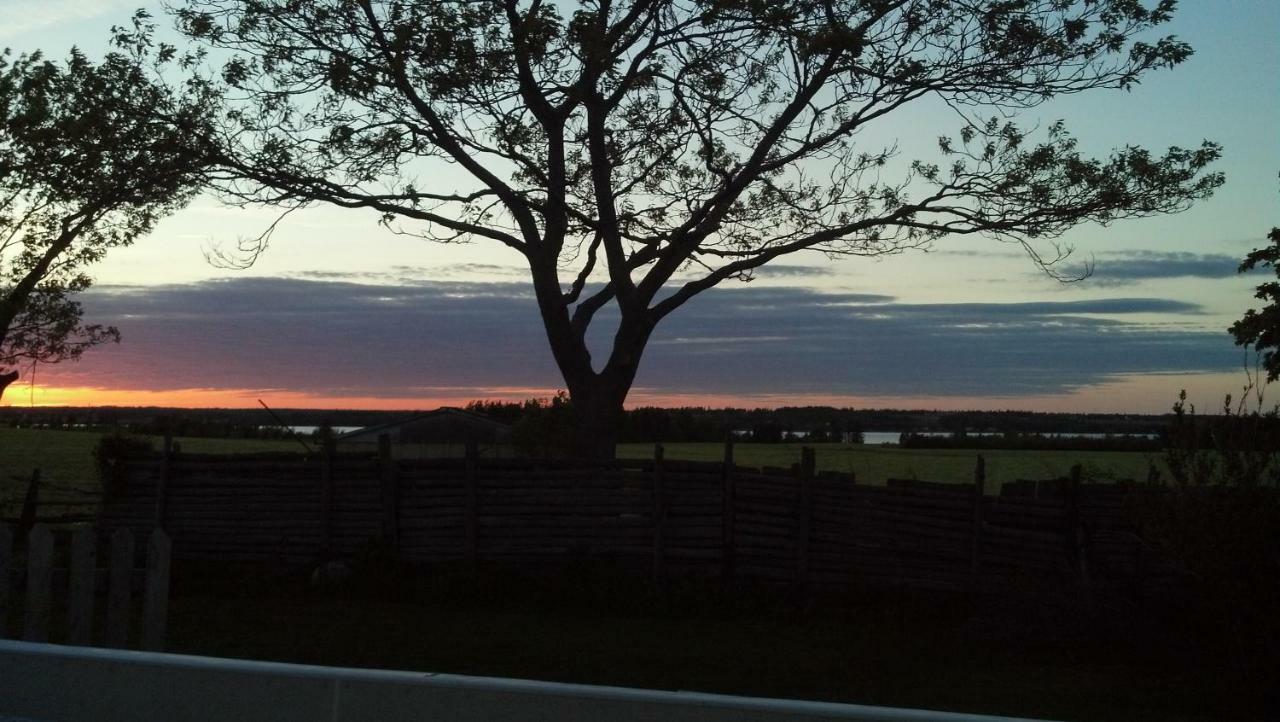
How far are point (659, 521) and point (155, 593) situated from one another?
10824 millimetres

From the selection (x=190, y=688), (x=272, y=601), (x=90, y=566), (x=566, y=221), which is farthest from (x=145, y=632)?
(x=566, y=221)

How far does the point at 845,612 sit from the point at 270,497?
8937 mm

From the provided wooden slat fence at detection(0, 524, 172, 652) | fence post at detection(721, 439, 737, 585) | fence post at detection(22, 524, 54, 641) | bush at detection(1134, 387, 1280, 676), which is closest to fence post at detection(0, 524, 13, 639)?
wooden slat fence at detection(0, 524, 172, 652)

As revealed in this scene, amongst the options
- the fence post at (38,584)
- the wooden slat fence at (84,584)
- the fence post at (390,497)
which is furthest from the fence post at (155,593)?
the fence post at (390,497)

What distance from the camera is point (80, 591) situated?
299 inches

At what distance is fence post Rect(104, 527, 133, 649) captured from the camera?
7758 millimetres

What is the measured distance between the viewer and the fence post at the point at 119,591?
7758 millimetres

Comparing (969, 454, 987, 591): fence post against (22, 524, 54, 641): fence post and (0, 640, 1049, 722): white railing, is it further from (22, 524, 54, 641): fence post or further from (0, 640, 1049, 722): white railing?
(0, 640, 1049, 722): white railing

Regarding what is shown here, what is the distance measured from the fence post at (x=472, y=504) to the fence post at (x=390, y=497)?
3.70ft

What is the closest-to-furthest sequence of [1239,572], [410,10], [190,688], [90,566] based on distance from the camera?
[190,688]
[90,566]
[1239,572]
[410,10]

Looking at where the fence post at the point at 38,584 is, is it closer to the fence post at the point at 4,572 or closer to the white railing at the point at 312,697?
the fence post at the point at 4,572

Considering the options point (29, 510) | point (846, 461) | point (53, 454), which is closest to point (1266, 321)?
point (846, 461)

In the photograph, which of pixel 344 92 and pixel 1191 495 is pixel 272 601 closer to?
pixel 344 92

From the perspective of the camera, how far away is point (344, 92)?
740 inches
